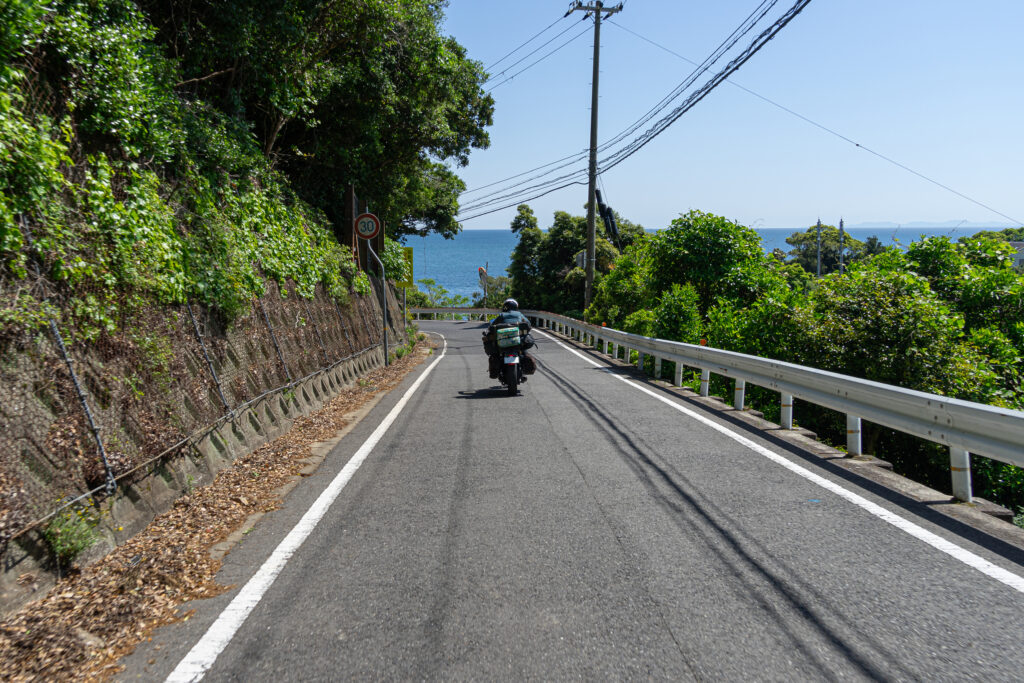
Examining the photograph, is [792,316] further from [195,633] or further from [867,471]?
[195,633]

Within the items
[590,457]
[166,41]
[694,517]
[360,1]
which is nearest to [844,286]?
[590,457]

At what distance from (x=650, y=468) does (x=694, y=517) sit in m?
1.47

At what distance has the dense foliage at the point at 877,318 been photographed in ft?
33.4

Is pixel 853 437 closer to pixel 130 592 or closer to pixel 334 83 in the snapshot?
pixel 130 592

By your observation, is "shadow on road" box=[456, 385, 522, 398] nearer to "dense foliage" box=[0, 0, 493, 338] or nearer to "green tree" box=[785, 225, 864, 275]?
"dense foliage" box=[0, 0, 493, 338]

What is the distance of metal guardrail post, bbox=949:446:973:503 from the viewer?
208 inches

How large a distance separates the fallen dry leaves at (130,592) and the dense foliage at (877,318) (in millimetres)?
8927

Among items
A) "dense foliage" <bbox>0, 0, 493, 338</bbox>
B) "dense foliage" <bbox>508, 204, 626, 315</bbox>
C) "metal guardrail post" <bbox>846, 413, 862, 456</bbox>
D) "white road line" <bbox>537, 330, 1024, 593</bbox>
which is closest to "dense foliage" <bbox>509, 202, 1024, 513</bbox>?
"metal guardrail post" <bbox>846, 413, 862, 456</bbox>

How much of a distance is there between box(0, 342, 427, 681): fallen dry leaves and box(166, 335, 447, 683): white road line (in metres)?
0.25

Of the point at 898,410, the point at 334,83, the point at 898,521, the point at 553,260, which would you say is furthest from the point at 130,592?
the point at 553,260

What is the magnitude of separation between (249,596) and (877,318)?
33.4 feet

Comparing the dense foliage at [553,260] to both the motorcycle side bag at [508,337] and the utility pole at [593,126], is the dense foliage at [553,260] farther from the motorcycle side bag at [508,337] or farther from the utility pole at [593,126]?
the motorcycle side bag at [508,337]

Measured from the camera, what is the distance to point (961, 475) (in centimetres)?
538

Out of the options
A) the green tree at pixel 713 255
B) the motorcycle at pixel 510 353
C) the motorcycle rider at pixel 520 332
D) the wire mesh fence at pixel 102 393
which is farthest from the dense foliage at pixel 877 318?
the wire mesh fence at pixel 102 393
